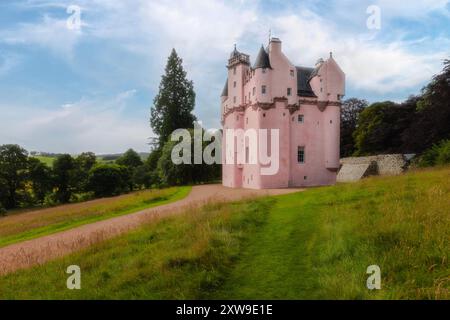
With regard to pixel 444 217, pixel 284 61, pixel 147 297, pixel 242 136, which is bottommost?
pixel 147 297

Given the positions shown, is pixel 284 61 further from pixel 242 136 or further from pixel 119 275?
pixel 119 275

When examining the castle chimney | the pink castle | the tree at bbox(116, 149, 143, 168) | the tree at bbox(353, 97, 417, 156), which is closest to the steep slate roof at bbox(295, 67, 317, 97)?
the pink castle

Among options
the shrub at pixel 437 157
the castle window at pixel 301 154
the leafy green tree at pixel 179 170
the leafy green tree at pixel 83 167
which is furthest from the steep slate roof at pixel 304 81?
the leafy green tree at pixel 83 167

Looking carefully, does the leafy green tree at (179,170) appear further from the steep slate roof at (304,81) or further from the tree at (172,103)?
the steep slate roof at (304,81)

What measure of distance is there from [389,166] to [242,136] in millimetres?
14234

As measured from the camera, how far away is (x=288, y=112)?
98.0 feet

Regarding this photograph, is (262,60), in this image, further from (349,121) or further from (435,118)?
(349,121)

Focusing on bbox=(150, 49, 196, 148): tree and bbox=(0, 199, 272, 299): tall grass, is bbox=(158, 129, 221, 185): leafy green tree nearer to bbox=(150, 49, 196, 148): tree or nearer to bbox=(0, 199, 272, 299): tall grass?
bbox=(150, 49, 196, 148): tree

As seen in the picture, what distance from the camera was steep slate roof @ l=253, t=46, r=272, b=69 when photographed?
2897cm

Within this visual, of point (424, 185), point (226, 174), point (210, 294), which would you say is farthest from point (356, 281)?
point (226, 174)

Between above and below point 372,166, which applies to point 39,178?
below

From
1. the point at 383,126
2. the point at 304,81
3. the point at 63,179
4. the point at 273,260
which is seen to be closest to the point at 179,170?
the point at 63,179

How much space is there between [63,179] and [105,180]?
6074 millimetres

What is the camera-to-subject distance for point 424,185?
507 inches
